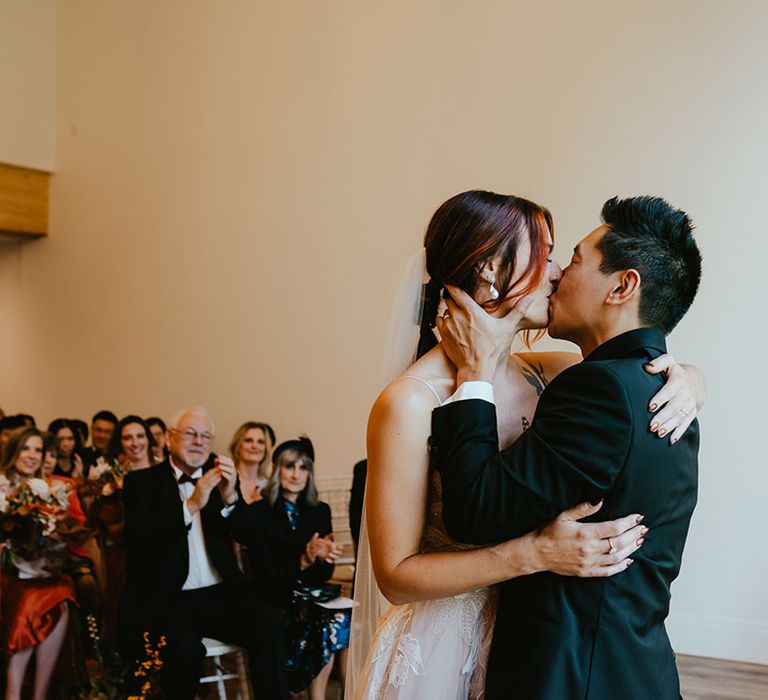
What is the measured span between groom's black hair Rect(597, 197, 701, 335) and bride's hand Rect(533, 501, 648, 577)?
41 centimetres

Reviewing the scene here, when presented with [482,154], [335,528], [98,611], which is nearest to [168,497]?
[98,611]

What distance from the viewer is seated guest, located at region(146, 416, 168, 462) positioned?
846cm

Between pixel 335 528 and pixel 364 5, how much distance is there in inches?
172

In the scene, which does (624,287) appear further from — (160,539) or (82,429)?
(82,429)

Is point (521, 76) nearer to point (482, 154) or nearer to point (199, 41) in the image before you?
point (482, 154)

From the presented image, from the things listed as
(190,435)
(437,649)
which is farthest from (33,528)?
(437,649)

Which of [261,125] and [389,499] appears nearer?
[389,499]

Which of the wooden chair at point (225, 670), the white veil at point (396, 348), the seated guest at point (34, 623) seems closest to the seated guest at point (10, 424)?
the seated guest at point (34, 623)

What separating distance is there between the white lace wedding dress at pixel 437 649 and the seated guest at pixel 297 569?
9.21 ft

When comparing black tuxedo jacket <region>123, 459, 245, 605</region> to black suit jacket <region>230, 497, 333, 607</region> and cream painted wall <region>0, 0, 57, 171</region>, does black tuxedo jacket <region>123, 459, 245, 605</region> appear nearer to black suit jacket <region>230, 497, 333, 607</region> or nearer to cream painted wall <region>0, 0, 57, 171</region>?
black suit jacket <region>230, 497, 333, 607</region>

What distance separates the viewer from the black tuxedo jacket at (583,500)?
1.73 m

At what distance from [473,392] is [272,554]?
3408 mm

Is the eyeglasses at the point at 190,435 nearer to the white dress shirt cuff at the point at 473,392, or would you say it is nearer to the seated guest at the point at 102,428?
the white dress shirt cuff at the point at 473,392

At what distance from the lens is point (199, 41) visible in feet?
31.7
